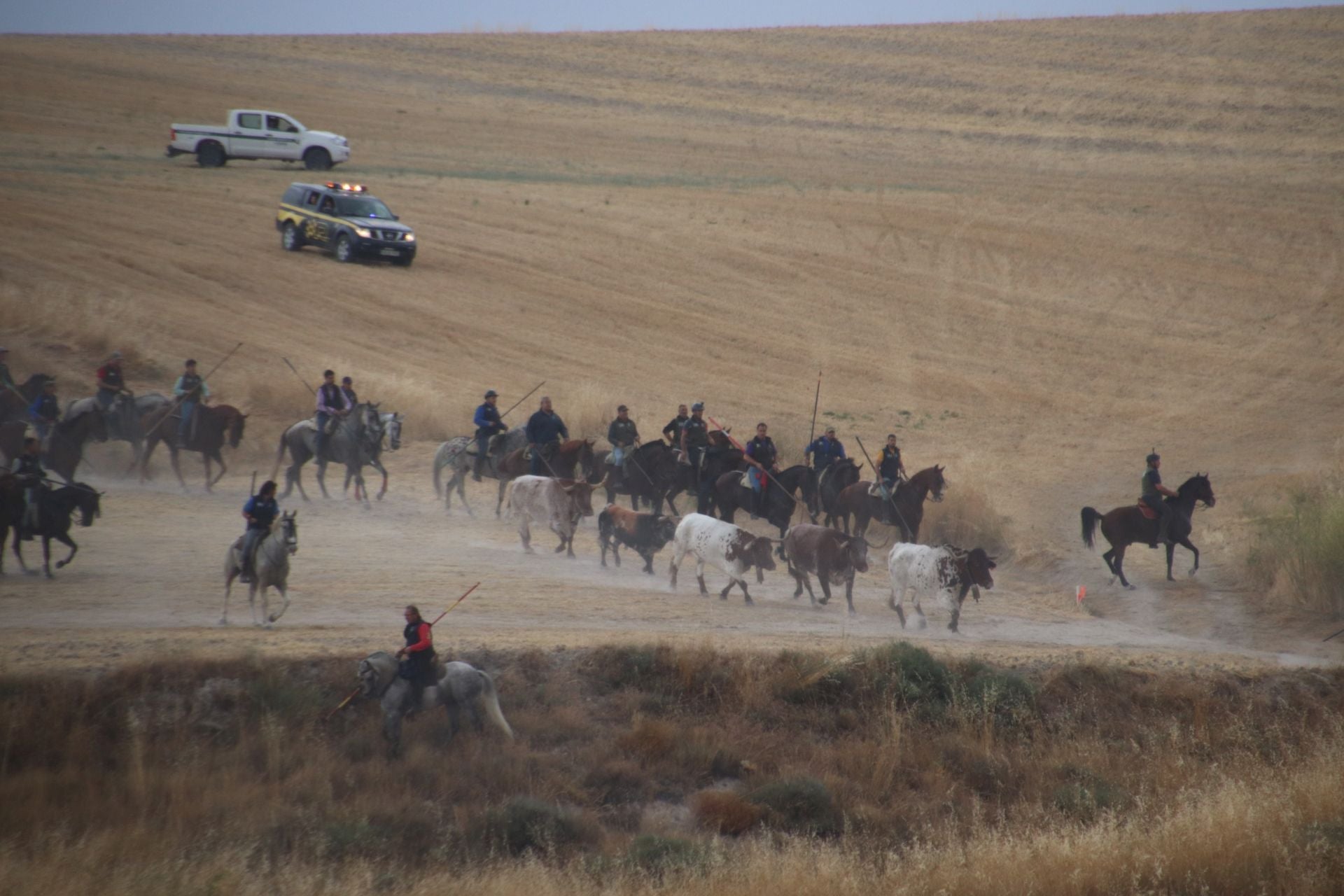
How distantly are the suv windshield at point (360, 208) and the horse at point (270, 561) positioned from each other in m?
23.4

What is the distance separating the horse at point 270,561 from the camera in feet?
45.3

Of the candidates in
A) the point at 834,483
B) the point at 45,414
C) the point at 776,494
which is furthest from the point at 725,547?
the point at 45,414

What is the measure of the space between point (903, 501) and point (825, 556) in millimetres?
2826

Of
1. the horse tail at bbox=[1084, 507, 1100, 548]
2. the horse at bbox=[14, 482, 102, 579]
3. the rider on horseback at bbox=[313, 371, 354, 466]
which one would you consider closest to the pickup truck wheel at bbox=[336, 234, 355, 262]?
the rider on horseback at bbox=[313, 371, 354, 466]

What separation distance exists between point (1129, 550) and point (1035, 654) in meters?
7.56

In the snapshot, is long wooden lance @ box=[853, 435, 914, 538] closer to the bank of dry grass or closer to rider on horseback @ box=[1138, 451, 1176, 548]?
rider on horseback @ box=[1138, 451, 1176, 548]

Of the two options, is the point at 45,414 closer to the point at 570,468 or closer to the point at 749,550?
the point at 570,468

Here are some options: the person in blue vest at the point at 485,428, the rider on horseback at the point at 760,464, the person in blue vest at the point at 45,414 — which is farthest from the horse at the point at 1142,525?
the person in blue vest at the point at 45,414

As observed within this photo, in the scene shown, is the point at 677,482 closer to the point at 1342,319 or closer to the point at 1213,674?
the point at 1213,674

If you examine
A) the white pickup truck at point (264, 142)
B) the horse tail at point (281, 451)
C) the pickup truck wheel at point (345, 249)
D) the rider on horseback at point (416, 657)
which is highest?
the white pickup truck at point (264, 142)

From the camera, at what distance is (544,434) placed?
70.6 feet

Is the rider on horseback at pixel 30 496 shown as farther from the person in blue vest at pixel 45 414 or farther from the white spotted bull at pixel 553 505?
the white spotted bull at pixel 553 505

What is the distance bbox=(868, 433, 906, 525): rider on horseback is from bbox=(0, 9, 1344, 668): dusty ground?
46.9 inches

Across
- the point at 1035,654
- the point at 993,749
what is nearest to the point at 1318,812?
the point at 993,749
